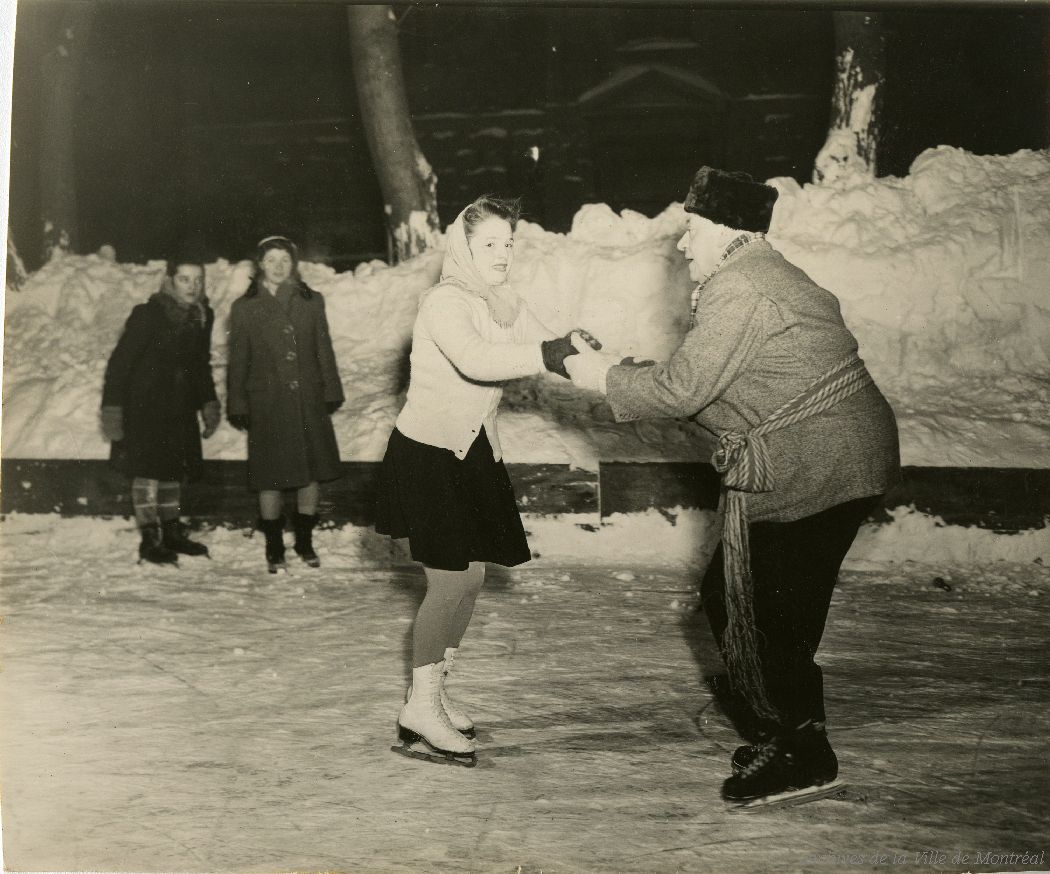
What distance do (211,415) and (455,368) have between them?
12.1 feet

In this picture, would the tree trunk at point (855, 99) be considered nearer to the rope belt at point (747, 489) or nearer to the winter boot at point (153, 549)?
the winter boot at point (153, 549)

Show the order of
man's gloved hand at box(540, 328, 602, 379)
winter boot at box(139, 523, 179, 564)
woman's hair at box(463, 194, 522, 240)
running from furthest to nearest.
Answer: winter boot at box(139, 523, 179, 564) < woman's hair at box(463, 194, 522, 240) < man's gloved hand at box(540, 328, 602, 379)

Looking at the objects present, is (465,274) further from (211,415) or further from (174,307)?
(211,415)

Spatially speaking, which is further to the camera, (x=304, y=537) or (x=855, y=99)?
(x=855, y=99)

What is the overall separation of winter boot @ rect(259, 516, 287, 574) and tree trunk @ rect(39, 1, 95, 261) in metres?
4.21

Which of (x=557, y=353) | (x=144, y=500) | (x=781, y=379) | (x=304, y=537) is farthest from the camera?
(x=144, y=500)

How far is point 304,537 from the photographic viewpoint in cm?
677

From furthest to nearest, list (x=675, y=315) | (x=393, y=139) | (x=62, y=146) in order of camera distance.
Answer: (x=393, y=139) < (x=62, y=146) < (x=675, y=315)

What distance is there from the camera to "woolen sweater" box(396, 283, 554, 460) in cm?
367

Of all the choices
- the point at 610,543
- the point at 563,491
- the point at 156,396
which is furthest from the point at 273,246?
the point at 610,543

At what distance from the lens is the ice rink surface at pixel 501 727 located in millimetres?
3268

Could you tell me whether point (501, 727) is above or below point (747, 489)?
below

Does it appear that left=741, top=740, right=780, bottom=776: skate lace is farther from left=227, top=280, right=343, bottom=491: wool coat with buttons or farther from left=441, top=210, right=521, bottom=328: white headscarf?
left=227, top=280, right=343, bottom=491: wool coat with buttons

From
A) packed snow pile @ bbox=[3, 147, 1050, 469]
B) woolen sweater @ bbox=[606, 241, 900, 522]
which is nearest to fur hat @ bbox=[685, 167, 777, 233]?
woolen sweater @ bbox=[606, 241, 900, 522]
